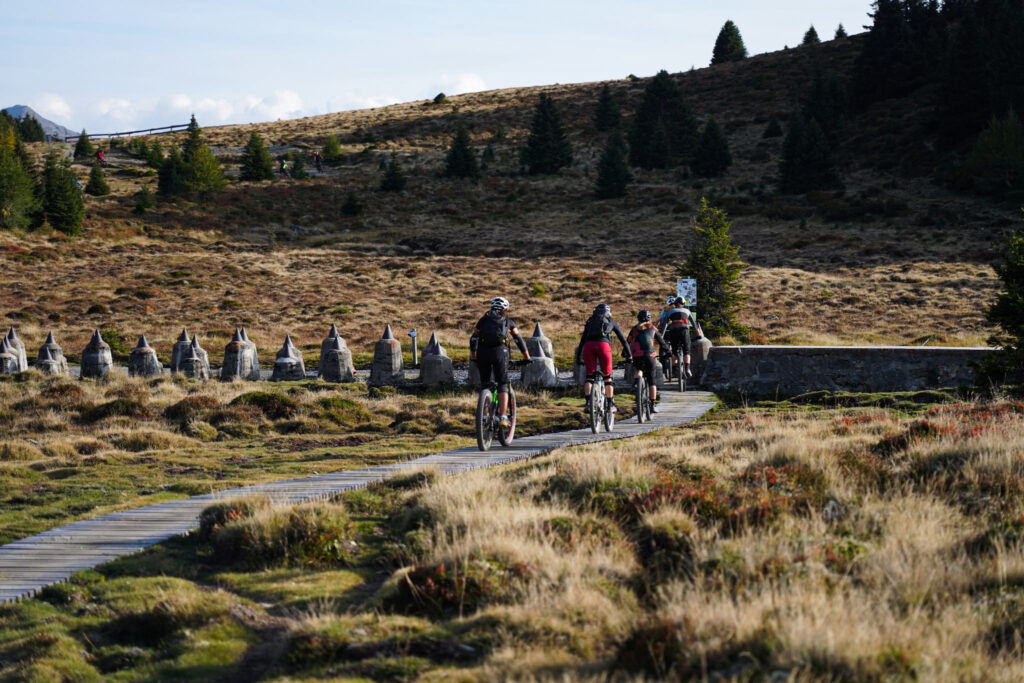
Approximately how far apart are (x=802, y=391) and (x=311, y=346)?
19408mm

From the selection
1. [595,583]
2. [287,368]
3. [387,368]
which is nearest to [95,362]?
[287,368]

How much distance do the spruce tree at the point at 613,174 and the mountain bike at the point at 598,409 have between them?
63.2 m

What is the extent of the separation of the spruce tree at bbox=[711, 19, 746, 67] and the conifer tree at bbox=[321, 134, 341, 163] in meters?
49.7

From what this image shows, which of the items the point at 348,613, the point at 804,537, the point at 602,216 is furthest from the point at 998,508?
the point at 602,216

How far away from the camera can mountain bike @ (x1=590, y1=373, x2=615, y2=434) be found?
47.5 ft

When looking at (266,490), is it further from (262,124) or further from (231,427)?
(262,124)

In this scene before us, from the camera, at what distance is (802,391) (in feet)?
65.2

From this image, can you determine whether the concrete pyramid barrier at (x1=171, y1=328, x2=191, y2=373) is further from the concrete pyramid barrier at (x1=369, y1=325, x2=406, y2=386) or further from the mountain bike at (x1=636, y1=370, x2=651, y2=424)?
the mountain bike at (x1=636, y1=370, x2=651, y2=424)

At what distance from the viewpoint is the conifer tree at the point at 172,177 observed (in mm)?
77875

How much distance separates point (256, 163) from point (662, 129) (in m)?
36.7

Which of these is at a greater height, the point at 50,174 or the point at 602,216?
the point at 50,174

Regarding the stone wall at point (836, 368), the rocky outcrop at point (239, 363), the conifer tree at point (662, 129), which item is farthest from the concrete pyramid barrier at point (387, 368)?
the conifer tree at point (662, 129)

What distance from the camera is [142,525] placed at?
9164mm

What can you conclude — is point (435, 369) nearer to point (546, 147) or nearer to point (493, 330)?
point (493, 330)
